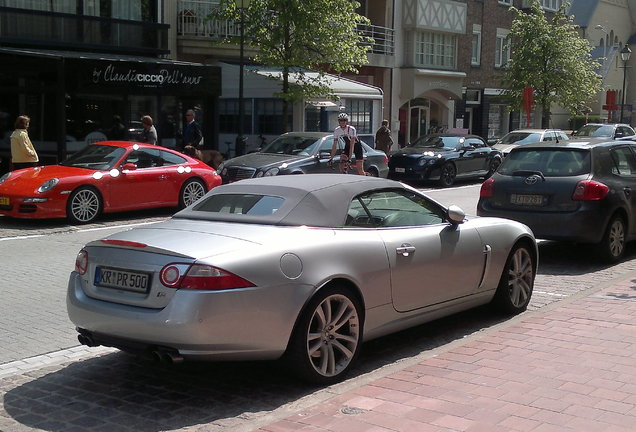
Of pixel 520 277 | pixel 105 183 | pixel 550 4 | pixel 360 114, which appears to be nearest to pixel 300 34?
pixel 360 114

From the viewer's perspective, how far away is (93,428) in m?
4.51

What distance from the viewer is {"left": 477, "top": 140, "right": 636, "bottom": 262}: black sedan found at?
31.8 feet

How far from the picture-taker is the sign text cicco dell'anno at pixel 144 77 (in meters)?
20.5

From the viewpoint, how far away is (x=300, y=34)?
22578 millimetres

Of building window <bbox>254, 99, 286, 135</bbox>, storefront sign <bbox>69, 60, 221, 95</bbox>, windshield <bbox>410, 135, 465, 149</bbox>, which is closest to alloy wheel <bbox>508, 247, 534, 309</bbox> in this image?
storefront sign <bbox>69, 60, 221, 95</bbox>

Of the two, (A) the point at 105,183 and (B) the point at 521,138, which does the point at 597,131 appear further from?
(A) the point at 105,183

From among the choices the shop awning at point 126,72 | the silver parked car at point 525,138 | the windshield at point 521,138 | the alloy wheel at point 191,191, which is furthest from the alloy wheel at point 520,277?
the windshield at point 521,138

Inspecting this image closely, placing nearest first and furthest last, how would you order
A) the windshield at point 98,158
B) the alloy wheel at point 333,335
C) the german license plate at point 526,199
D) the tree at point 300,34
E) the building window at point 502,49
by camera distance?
1. the alloy wheel at point 333,335
2. the german license plate at point 526,199
3. the windshield at point 98,158
4. the tree at point 300,34
5. the building window at point 502,49

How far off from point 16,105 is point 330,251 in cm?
1758

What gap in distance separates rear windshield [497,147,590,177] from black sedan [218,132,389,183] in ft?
21.3

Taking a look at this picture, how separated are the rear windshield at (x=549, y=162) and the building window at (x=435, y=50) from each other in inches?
1016

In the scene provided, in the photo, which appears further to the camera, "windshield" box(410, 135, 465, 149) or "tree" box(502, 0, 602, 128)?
"tree" box(502, 0, 602, 128)

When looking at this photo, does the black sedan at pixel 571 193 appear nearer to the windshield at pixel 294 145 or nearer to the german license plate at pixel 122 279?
the german license plate at pixel 122 279

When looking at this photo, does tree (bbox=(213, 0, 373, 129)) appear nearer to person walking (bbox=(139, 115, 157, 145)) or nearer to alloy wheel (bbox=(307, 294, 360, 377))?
person walking (bbox=(139, 115, 157, 145))
